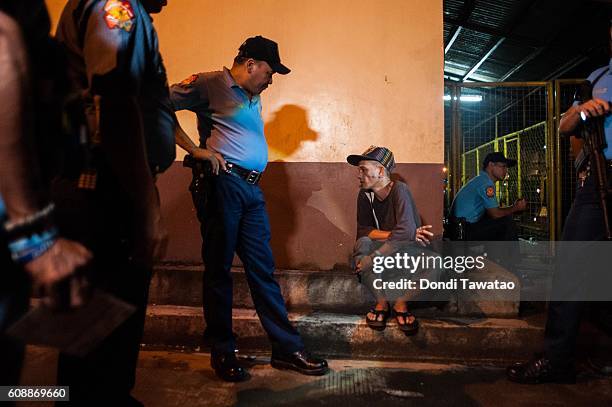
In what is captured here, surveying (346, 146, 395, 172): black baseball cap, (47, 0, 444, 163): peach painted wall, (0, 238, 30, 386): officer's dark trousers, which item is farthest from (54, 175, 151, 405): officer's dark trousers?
(47, 0, 444, 163): peach painted wall

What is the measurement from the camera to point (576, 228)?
266cm

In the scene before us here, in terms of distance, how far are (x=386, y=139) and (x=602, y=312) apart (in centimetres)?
212

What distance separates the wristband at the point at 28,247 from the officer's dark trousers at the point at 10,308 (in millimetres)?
31

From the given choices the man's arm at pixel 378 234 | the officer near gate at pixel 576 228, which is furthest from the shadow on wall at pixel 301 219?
the officer near gate at pixel 576 228

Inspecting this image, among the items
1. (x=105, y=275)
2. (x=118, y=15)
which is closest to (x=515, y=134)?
(x=118, y=15)

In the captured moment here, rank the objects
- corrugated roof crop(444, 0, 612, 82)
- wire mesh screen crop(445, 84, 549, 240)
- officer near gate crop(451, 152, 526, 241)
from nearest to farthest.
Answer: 1. officer near gate crop(451, 152, 526, 241)
2. wire mesh screen crop(445, 84, 549, 240)
3. corrugated roof crop(444, 0, 612, 82)

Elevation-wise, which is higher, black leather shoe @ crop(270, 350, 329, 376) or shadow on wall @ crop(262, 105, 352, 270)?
shadow on wall @ crop(262, 105, 352, 270)

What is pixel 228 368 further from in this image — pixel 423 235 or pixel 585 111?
pixel 585 111

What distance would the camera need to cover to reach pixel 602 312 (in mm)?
3244

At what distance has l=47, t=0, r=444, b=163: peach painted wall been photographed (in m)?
3.91

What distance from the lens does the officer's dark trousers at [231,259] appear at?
273 cm

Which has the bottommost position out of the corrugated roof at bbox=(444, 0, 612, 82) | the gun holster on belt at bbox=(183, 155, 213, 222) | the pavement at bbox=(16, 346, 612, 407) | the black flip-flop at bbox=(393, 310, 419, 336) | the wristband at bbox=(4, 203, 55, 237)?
the pavement at bbox=(16, 346, 612, 407)

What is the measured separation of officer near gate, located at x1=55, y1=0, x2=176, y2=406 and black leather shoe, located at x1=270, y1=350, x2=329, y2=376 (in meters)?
1.43

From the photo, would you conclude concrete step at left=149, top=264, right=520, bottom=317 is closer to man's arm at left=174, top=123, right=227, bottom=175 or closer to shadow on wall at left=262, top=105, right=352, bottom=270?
shadow on wall at left=262, top=105, right=352, bottom=270
